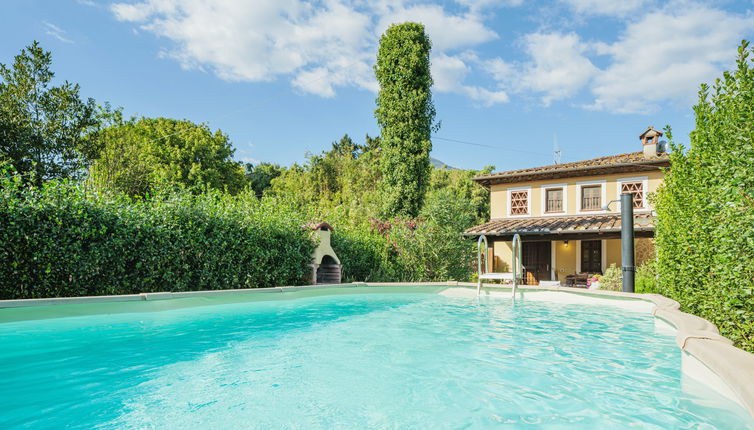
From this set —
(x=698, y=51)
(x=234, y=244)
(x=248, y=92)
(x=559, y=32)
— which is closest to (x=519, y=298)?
(x=234, y=244)

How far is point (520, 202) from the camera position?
19.4 metres

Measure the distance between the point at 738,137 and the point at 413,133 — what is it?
689 inches

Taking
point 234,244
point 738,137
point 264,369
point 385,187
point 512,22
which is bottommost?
point 264,369

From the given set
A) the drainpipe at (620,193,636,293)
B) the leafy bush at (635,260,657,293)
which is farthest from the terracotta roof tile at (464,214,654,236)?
the drainpipe at (620,193,636,293)

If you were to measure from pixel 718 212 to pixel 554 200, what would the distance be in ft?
49.9

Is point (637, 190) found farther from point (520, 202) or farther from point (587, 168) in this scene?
point (520, 202)

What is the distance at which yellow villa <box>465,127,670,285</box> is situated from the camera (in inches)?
655

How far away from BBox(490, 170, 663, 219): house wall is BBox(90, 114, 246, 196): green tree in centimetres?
1626

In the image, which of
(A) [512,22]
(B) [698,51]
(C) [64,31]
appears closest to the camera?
(B) [698,51]

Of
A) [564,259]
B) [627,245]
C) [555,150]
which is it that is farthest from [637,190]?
[555,150]

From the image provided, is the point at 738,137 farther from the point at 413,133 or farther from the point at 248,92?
the point at 248,92

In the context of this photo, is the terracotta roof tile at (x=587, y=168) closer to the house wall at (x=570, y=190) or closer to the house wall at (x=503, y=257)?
the house wall at (x=570, y=190)

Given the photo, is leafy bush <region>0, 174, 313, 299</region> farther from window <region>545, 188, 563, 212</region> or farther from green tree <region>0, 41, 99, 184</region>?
window <region>545, 188, 563, 212</region>

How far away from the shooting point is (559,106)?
26844mm
